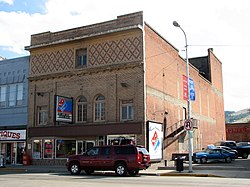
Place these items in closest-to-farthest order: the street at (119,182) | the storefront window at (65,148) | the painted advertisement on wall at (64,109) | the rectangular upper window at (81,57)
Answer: the street at (119,182)
the painted advertisement on wall at (64,109)
the storefront window at (65,148)
the rectangular upper window at (81,57)

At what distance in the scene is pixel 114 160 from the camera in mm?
21266

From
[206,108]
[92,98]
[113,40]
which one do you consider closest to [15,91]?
[92,98]

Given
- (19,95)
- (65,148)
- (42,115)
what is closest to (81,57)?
(42,115)

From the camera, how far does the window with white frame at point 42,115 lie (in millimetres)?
33531

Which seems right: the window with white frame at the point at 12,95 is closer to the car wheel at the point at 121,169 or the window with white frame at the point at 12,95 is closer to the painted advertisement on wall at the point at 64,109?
the painted advertisement on wall at the point at 64,109

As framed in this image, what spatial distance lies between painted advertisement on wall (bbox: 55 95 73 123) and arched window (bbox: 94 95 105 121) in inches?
92.2

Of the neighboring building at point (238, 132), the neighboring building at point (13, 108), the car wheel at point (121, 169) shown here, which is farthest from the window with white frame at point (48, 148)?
the neighboring building at point (238, 132)

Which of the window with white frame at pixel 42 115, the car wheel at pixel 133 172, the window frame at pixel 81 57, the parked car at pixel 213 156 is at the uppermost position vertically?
the window frame at pixel 81 57

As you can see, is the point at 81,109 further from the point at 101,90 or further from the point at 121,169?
the point at 121,169

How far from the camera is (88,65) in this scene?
3180 cm

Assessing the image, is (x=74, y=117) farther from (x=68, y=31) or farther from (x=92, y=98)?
(x=68, y=31)

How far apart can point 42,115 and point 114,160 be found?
48.2ft

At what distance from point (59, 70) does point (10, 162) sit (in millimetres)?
10551

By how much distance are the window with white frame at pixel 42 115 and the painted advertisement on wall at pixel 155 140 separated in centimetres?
1069
